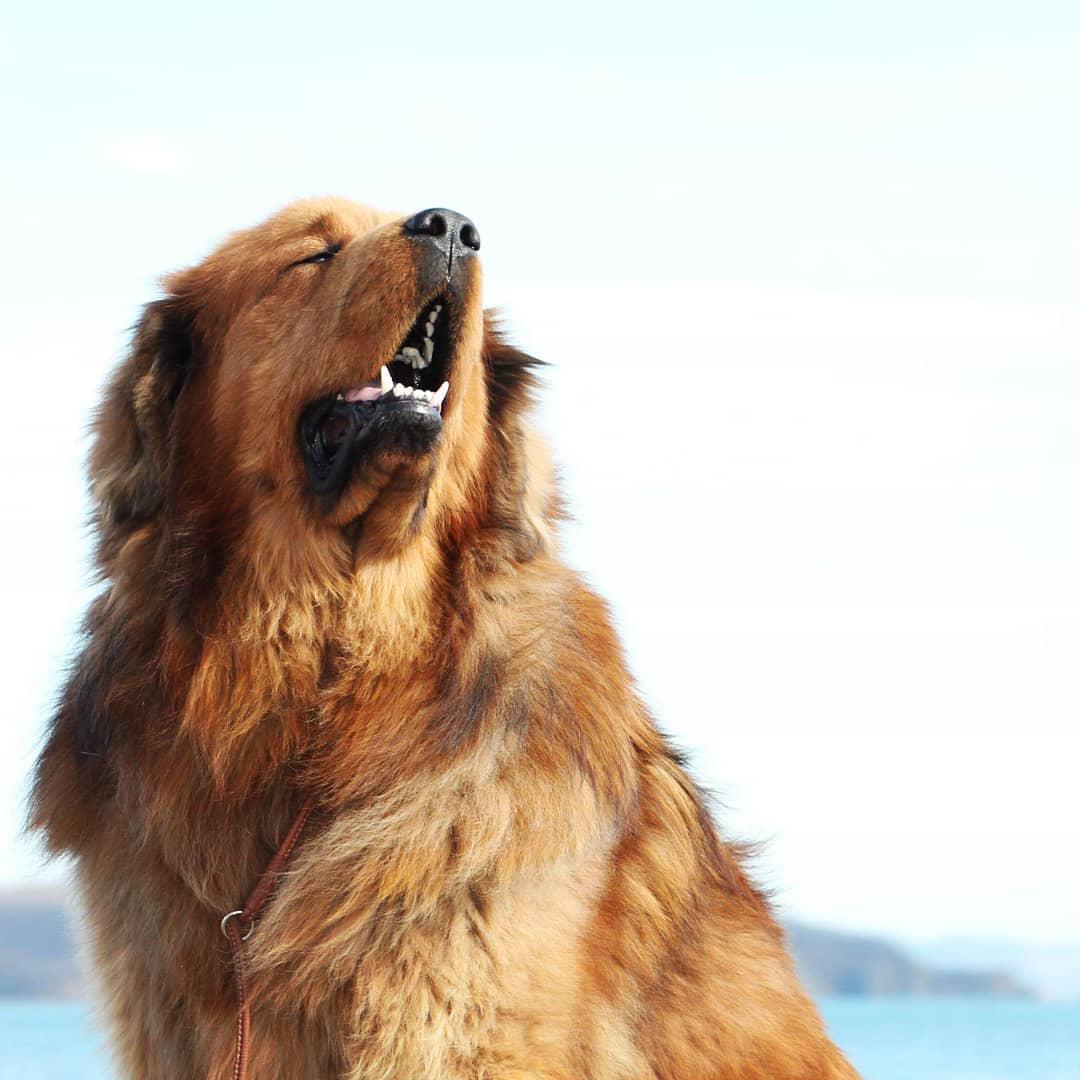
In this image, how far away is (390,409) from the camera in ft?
14.4

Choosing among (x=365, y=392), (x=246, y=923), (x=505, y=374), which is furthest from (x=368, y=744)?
(x=505, y=374)

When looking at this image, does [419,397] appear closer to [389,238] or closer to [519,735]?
[389,238]

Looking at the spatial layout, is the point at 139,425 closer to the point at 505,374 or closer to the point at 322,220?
the point at 322,220

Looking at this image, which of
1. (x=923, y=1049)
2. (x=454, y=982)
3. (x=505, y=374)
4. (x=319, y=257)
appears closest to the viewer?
(x=454, y=982)

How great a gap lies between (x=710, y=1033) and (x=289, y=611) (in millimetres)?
1757

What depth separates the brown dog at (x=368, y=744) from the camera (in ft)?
13.2

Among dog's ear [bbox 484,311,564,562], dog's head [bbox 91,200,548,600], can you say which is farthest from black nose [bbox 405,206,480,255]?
dog's ear [bbox 484,311,564,562]

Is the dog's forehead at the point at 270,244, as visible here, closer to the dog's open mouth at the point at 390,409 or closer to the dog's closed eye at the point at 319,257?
the dog's closed eye at the point at 319,257

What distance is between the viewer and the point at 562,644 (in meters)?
4.50

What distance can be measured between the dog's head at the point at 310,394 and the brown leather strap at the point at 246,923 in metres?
0.89

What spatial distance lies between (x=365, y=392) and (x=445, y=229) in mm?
546

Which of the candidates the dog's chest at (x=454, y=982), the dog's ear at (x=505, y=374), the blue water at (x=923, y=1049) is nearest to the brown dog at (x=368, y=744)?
the dog's chest at (x=454, y=982)

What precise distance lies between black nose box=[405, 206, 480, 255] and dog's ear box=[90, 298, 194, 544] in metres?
0.89

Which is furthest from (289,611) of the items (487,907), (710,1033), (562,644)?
(710,1033)
